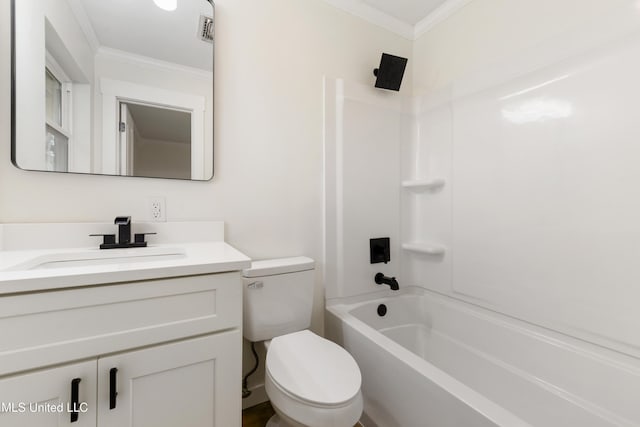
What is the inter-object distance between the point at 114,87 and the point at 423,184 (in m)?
1.70

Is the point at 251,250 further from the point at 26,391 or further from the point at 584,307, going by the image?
the point at 584,307

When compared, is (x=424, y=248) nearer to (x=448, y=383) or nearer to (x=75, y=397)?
(x=448, y=383)

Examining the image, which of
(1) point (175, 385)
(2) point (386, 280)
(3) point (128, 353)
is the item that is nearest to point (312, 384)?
(1) point (175, 385)

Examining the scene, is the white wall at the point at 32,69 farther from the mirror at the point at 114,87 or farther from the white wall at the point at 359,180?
the white wall at the point at 359,180

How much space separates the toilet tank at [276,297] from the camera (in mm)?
1288

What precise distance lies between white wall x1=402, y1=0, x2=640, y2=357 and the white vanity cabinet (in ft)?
4.44

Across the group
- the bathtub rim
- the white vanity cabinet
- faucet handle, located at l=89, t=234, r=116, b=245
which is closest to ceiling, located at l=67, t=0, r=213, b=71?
faucet handle, located at l=89, t=234, r=116, b=245

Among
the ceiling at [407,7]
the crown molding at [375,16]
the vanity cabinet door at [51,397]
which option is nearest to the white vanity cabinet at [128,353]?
the vanity cabinet door at [51,397]

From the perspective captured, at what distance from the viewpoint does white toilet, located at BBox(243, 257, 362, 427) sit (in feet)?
3.04

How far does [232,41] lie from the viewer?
1.44 metres

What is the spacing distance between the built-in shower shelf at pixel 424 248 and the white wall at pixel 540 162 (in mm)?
60

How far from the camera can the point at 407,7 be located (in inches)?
70.4

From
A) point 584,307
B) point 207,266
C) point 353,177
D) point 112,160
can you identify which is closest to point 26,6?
point 112,160

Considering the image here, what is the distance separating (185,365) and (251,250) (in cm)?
70
